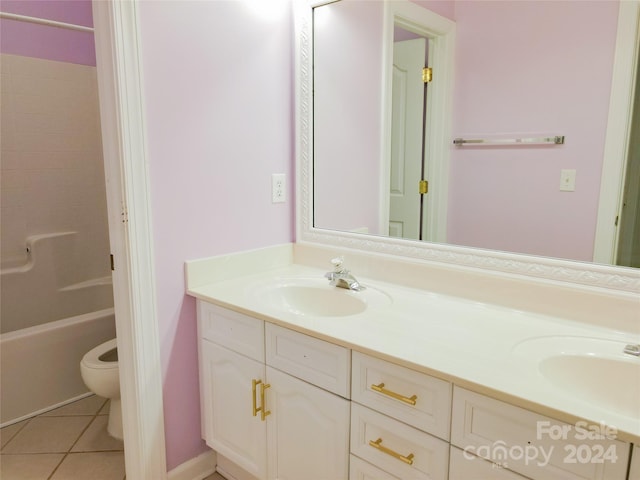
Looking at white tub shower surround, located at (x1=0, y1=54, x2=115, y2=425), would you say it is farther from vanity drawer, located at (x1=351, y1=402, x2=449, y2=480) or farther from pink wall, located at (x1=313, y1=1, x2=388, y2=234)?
vanity drawer, located at (x1=351, y1=402, x2=449, y2=480)

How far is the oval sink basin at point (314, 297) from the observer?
1559 millimetres

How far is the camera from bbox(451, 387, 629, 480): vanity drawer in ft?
2.67

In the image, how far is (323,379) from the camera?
125 cm

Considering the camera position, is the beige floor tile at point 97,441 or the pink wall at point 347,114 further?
the beige floor tile at point 97,441

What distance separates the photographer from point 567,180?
1.30 m

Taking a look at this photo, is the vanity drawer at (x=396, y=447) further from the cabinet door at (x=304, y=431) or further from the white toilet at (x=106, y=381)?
the white toilet at (x=106, y=381)

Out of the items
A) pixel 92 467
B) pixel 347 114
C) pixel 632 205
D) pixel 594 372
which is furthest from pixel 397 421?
pixel 92 467

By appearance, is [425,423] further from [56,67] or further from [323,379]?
[56,67]

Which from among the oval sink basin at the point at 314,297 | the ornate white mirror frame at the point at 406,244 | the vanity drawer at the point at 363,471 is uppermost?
the ornate white mirror frame at the point at 406,244

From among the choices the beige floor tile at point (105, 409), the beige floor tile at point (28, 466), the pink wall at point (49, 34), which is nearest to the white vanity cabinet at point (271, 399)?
the beige floor tile at point (28, 466)

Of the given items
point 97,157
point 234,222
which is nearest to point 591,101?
point 234,222

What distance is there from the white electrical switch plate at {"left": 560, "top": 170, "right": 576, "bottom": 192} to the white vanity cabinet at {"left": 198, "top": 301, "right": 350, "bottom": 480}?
79 cm

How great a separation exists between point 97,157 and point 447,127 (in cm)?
224

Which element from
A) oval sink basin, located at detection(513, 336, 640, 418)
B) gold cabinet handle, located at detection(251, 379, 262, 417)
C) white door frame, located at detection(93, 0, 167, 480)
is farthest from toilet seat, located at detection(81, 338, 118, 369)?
oval sink basin, located at detection(513, 336, 640, 418)
